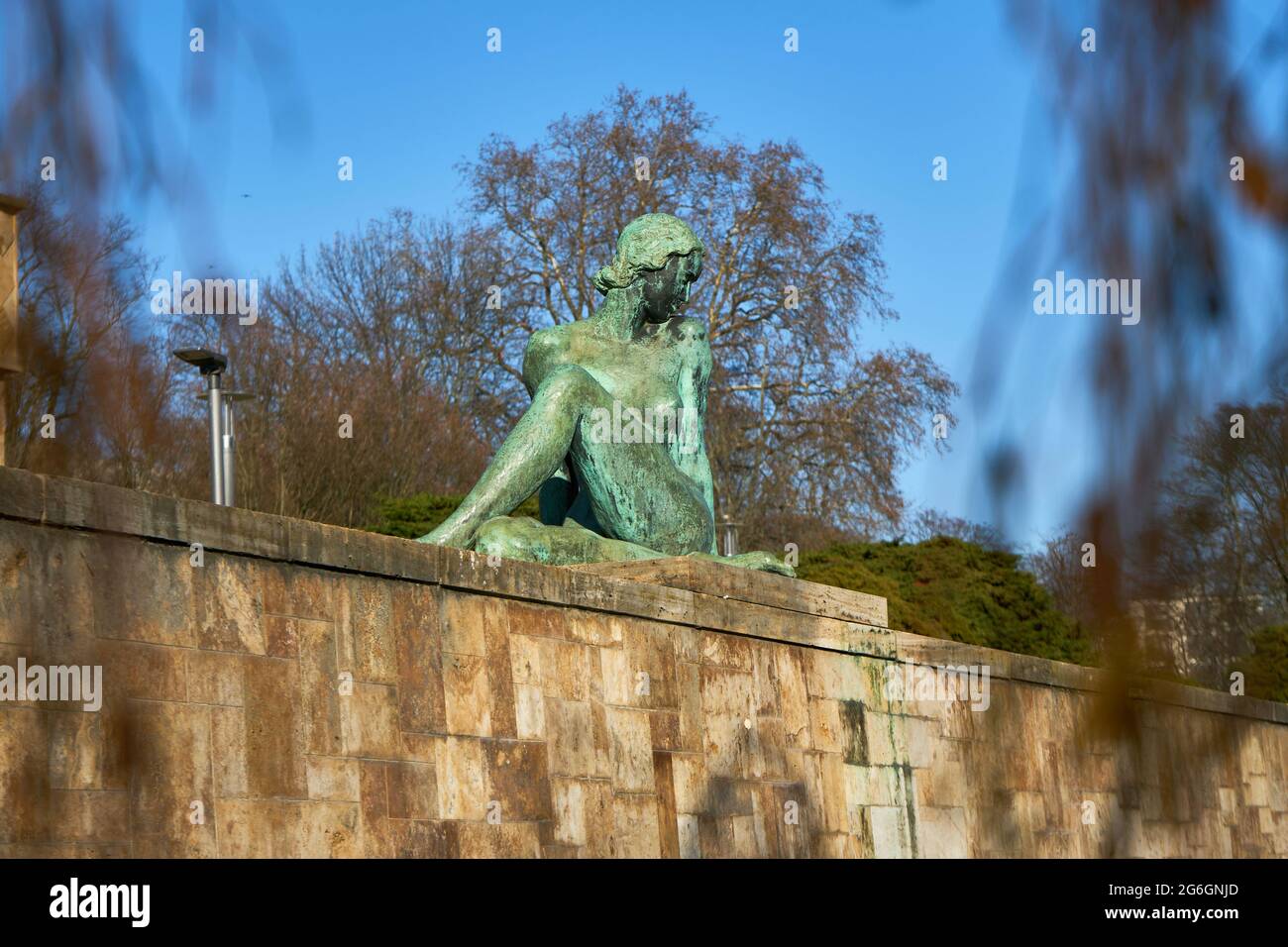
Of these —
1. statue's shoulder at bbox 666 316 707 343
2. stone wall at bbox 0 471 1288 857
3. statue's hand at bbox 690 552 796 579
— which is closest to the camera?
stone wall at bbox 0 471 1288 857

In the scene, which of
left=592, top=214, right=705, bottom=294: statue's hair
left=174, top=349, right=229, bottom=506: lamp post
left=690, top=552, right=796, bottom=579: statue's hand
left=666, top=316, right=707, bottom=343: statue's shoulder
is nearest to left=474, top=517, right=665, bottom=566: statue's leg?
left=690, top=552, right=796, bottom=579: statue's hand

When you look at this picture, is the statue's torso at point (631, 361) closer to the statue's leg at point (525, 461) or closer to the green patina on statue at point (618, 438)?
the green patina on statue at point (618, 438)

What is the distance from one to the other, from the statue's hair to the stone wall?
1.50 m

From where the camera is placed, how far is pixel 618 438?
7.72 metres

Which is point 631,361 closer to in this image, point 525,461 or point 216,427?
point 525,461

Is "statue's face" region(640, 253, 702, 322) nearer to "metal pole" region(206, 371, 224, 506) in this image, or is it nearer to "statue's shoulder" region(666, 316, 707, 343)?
"statue's shoulder" region(666, 316, 707, 343)

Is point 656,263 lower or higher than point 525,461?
higher

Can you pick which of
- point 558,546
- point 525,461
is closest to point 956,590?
point 558,546

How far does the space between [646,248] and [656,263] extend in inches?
3.3

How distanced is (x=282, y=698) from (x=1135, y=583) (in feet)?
13.3

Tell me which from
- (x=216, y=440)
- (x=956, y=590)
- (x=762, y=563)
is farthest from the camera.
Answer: (x=956, y=590)

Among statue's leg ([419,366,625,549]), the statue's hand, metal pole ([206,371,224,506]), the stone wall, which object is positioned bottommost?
the stone wall

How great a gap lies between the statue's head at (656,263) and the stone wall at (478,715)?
1.42 metres

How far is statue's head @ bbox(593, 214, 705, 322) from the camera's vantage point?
805 cm
